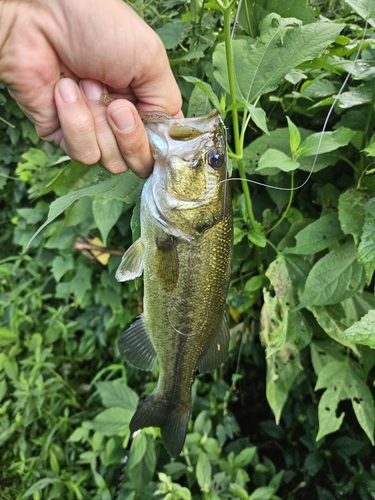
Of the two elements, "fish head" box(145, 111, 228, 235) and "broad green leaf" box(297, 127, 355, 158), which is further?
"broad green leaf" box(297, 127, 355, 158)

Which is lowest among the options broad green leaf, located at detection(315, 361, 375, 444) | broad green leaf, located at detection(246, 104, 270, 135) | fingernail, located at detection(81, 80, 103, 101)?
broad green leaf, located at detection(315, 361, 375, 444)

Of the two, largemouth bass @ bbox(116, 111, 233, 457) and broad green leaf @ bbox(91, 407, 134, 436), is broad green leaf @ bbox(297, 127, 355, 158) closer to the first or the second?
largemouth bass @ bbox(116, 111, 233, 457)

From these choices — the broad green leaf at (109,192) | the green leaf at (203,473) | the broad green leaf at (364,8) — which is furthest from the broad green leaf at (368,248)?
the green leaf at (203,473)

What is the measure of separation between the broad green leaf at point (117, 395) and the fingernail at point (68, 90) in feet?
4.09

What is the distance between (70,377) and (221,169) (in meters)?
1.82

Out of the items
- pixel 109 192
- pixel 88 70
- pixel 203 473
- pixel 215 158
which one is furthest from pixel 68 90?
pixel 203 473

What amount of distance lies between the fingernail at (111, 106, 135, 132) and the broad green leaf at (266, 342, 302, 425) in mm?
985

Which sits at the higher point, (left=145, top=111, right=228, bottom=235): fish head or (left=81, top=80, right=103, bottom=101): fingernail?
(left=81, top=80, right=103, bottom=101): fingernail

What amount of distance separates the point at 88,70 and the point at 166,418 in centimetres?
110

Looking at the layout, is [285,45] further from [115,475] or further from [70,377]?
[70,377]

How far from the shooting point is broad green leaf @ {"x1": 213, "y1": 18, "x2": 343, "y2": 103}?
952mm

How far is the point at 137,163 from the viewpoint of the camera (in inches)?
38.5

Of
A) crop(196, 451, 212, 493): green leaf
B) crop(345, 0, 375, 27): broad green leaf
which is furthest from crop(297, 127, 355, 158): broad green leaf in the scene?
crop(196, 451, 212, 493): green leaf

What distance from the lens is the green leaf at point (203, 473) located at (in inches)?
56.9
